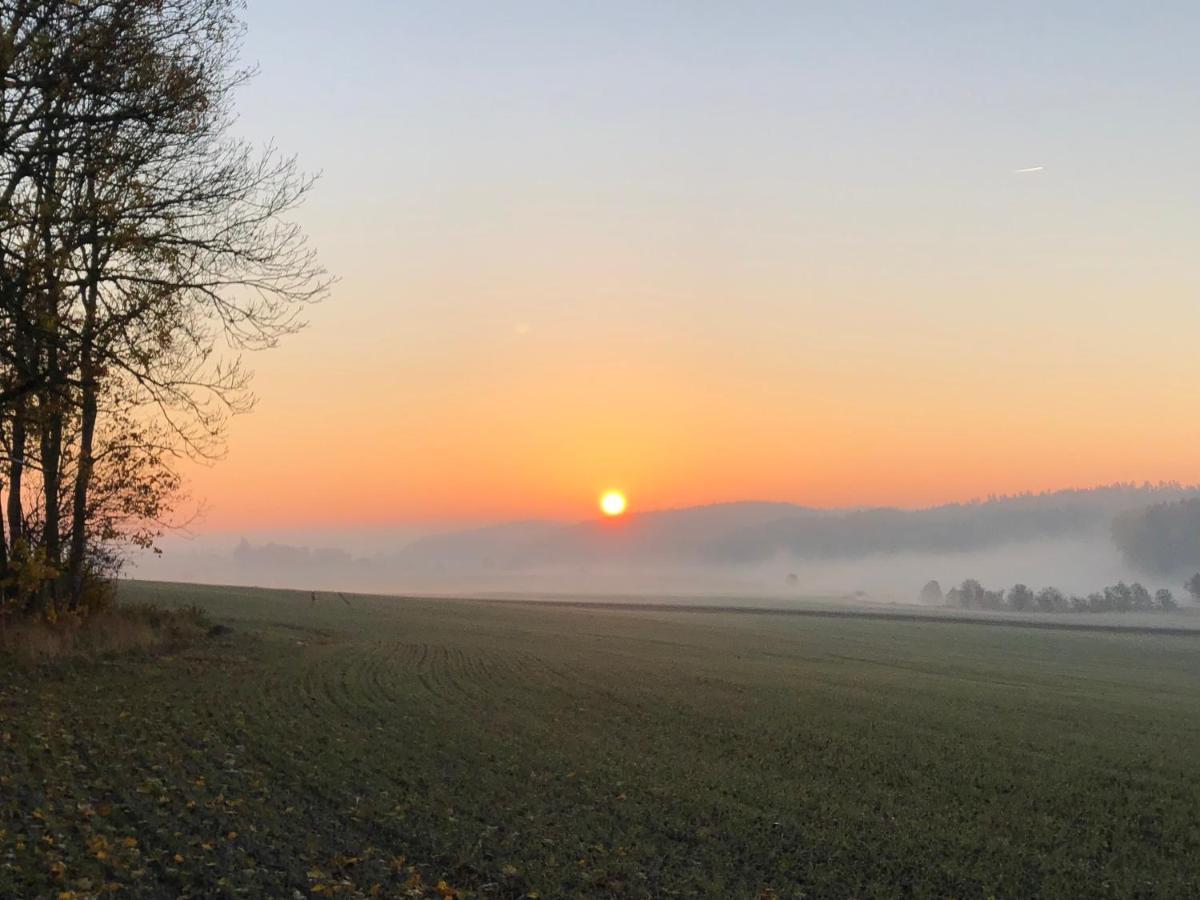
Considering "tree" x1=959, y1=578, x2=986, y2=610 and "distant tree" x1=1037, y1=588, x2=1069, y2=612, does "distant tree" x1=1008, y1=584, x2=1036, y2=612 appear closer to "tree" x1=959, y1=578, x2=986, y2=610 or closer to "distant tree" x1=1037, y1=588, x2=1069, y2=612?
"distant tree" x1=1037, y1=588, x2=1069, y2=612

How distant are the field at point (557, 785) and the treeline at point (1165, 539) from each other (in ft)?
553

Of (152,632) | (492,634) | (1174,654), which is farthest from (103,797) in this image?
(1174,654)

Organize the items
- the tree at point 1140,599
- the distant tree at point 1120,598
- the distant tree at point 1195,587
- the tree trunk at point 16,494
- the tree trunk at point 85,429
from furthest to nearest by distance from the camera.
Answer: the distant tree at point 1195,587, the tree at point 1140,599, the distant tree at point 1120,598, the tree trunk at point 16,494, the tree trunk at point 85,429

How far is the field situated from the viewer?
1032 centimetres

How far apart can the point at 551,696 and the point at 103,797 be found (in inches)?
507

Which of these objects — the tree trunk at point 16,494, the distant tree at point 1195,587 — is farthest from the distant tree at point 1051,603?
the tree trunk at point 16,494

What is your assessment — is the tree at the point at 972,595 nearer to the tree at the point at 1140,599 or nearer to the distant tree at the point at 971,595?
the distant tree at the point at 971,595

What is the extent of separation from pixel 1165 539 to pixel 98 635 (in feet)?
635

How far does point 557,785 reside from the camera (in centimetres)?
1418

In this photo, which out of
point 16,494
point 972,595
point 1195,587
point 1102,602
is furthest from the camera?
point 972,595

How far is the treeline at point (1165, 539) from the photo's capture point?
172 meters

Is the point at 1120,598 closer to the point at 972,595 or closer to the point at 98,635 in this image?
the point at 972,595

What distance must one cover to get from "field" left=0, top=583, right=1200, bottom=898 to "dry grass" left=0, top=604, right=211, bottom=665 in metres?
0.90

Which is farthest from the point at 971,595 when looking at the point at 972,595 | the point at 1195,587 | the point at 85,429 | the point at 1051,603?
the point at 85,429
